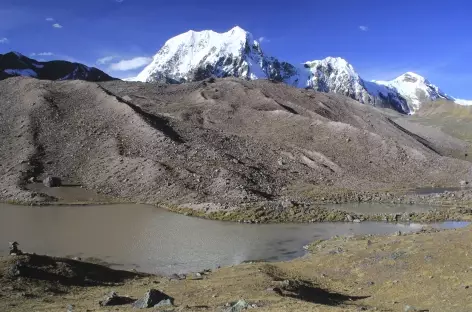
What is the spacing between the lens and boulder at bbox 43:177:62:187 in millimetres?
70000

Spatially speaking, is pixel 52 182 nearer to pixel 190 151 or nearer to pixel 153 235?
pixel 190 151

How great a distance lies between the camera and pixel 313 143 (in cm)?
10119

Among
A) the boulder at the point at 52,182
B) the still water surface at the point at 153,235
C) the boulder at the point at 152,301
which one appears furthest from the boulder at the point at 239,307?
the boulder at the point at 52,182

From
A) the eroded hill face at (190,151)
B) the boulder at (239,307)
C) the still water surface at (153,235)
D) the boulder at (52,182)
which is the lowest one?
the still water surface at (153,235)

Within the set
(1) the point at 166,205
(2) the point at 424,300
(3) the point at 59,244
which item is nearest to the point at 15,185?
(1) the point at 166,205

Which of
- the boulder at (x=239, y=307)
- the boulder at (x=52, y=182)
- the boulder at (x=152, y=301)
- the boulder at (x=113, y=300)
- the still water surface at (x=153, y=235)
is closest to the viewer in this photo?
the boulder at (x=239, y=307)

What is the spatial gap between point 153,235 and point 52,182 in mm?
29002

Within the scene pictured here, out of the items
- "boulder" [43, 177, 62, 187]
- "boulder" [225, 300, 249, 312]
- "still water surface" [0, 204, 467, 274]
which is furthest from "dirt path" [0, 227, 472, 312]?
"boulder" [43, 177, 62, 187]

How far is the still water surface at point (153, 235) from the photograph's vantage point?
41281 mm

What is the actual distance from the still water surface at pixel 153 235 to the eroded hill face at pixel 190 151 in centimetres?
800

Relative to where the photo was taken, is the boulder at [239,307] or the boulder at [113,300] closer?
the boulder at [239,307]

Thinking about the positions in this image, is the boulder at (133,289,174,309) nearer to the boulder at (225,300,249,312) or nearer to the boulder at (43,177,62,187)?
the boulder at (225,300,249,312)

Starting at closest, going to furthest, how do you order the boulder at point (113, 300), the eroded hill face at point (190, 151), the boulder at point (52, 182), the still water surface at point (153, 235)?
the boulder at point (113, 300), the still water surface at point (153, 235), the boulder at point (52, 182), the eroded hill face at point (190, 151)

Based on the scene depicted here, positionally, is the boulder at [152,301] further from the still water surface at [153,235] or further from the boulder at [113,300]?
the still water surface at [153,235]
